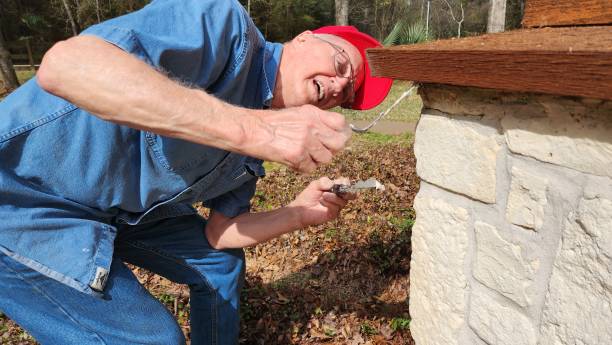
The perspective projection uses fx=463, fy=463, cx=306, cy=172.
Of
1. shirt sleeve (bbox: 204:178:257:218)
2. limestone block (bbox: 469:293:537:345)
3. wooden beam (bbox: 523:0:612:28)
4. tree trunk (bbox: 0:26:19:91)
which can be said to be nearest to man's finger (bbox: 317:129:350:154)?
limestone block (bbox: 469:293:537:345)

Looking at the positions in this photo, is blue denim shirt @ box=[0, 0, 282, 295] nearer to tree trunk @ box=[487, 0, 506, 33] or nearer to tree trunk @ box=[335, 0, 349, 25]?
tree trunk @ box=[487, 0, 506, 33]

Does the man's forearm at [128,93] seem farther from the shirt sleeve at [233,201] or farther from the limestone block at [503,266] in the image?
the shirt sleeve at [233,201]

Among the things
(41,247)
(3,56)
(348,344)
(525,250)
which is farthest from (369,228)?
(3,56)

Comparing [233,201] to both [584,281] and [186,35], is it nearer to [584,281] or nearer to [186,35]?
[186,35]

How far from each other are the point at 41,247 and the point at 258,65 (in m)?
1.09

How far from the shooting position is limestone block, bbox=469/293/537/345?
1.54 m

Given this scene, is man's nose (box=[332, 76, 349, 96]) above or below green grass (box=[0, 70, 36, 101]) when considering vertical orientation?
above

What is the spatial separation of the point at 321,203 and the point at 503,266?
3.39ft

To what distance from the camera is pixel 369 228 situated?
4.00m

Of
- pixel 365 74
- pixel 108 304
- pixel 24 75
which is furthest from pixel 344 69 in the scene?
pixel 24 75

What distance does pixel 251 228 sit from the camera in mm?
2385

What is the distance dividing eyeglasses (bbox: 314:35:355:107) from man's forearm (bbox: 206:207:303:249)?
647 millimetres

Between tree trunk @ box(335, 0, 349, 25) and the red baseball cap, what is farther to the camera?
tree trunk @ box(335, 0, 349, 25)

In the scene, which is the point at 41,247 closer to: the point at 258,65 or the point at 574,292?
the point at 258,65
